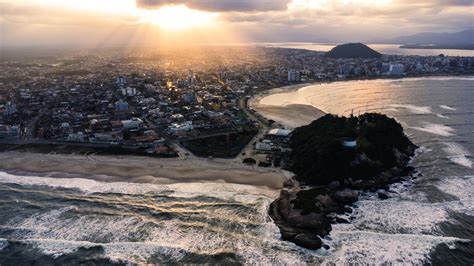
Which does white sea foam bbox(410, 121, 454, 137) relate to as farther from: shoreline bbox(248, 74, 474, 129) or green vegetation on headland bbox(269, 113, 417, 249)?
shoreline bbox(248, 74, 474, 129)

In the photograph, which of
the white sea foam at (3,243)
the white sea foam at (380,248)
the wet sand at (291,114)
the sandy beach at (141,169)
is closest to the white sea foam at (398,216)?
the white sea foam at (380,248)

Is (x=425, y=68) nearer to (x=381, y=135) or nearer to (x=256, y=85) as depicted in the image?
(x=256, y=85)

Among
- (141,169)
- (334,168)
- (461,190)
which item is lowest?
(141,169)

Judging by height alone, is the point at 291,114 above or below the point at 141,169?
above

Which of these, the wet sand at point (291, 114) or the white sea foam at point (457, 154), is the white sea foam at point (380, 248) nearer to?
the white sea foam at point (457, 154)

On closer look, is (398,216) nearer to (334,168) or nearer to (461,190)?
(334,168)

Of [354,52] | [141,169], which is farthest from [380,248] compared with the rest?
[354,52]

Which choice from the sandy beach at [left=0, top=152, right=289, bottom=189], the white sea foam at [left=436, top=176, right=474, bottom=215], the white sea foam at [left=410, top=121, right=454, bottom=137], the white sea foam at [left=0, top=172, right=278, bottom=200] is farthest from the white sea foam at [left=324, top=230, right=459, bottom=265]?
the white sea foam at [left=410, top=121, right=454, bottom=137]

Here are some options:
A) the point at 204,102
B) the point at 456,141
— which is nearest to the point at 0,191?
the point at 204,102
